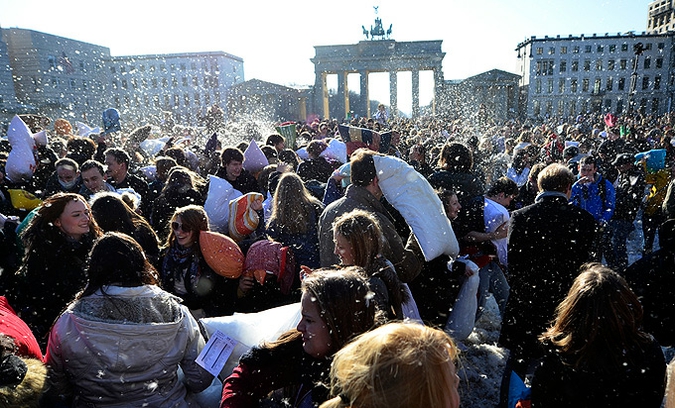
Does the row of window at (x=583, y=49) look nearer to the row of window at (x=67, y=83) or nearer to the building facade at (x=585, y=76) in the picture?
the building facade at (x=585, y=76)

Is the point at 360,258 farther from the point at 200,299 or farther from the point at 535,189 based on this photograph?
the point at 535,189

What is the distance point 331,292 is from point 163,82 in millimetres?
86992

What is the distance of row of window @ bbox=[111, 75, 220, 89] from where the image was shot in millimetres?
76438

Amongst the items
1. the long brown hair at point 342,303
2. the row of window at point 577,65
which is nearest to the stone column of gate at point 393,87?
the row of window at point 577,65

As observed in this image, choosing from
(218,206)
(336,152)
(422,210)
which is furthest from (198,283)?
(336,152)

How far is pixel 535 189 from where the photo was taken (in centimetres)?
522

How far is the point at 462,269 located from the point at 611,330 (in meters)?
1.37

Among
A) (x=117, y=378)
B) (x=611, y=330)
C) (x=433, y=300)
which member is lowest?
(x=433, y=300)

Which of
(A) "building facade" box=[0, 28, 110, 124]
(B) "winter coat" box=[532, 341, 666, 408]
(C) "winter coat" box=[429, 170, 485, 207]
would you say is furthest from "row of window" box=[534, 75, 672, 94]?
(B) "winter coat" box=[532, 341, 666, 408]

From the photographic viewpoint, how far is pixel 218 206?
4.12 m

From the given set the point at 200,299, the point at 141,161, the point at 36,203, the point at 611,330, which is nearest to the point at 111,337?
the point at 200,299

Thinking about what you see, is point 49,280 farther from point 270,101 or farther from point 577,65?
point 577,65

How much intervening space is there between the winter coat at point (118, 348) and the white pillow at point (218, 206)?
1.98m

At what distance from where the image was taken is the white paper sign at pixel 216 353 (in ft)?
6.88
